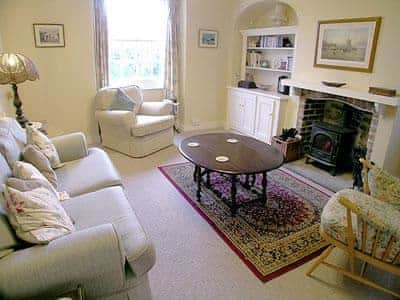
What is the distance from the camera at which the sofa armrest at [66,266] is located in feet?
4.31

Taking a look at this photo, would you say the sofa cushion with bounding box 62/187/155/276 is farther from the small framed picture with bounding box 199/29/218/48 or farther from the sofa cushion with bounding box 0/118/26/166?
the small framed picture with bounding box 199/29/218/48

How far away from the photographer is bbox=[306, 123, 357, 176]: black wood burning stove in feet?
12.1

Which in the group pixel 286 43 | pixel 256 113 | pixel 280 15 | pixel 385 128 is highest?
pixel 280 15

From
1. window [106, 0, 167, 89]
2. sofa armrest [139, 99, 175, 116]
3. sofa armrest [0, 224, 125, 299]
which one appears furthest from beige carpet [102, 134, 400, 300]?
window [106, 0, 167, 89]

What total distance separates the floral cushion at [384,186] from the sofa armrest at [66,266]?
→ 1.79 meters

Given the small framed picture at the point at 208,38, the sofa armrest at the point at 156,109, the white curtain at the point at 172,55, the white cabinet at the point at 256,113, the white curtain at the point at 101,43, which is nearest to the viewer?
the white curtain at the point at 101,43

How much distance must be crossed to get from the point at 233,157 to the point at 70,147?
1.56 m

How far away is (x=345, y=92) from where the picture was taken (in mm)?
3510

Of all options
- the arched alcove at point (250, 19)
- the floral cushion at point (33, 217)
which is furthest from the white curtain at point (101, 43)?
the floral cushion at point (33, 217)

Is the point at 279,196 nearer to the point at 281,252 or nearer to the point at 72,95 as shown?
Result: the point at 281,252

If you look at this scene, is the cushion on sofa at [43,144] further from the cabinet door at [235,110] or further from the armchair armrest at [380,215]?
the cabinet door at [235,110]

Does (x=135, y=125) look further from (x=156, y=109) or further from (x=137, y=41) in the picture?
(x=137, y=41)

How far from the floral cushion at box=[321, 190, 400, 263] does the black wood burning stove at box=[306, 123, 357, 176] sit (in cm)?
165

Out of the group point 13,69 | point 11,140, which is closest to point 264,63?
point 13,69
